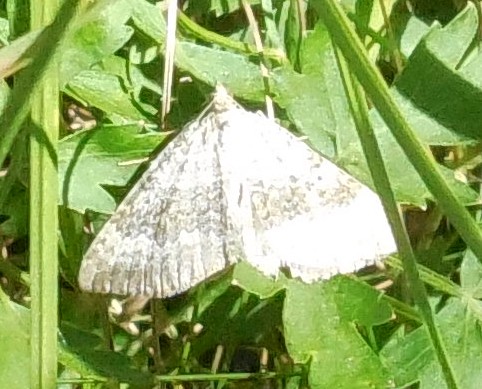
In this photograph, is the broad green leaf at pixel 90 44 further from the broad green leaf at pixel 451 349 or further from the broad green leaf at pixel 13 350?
the broad green leaf at pixel 451 349

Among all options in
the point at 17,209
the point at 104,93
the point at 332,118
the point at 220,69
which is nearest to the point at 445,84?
the point at 332,118

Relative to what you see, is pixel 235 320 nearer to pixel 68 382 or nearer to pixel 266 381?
pixel 266 381

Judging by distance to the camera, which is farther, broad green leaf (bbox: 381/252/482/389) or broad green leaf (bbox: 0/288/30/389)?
broad green leaf (bbox: 381/252/482/389)

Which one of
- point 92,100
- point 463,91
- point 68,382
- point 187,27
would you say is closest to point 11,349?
point 68,382

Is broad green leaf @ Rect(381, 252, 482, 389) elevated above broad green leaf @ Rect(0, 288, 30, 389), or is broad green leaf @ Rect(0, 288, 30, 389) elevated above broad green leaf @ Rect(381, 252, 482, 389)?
broad green leaf @ Rect(0, 288, 30, 389)

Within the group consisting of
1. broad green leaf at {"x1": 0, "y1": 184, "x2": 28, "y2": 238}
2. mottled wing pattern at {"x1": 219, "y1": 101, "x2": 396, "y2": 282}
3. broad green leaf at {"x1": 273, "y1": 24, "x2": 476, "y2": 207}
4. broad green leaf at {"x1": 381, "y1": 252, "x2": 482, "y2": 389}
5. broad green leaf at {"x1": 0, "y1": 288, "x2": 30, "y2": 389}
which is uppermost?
broad green leaf at {"x1": 273, "y1": 24, "x2": 476, "y2": 207}

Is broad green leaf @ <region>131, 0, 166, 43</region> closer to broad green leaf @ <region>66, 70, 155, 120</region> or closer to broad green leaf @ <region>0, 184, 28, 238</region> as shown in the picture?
broad green leaf @ <region>66, 70, 155, 120</region>

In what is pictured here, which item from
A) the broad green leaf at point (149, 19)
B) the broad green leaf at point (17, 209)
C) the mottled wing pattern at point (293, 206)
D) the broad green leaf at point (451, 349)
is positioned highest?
the broad green leaf at point (149, 19)

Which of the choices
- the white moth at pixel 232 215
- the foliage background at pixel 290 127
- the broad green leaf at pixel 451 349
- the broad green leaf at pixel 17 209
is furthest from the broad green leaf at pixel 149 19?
the broad green leaf at pixel 451 349

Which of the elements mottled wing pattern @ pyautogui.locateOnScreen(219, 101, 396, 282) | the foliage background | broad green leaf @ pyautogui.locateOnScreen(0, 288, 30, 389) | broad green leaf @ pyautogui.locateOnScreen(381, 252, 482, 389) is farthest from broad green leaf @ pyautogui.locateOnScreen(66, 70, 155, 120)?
broad green leaf @ pyautogui.locateOnScreen(381, 252, 482, 389)
